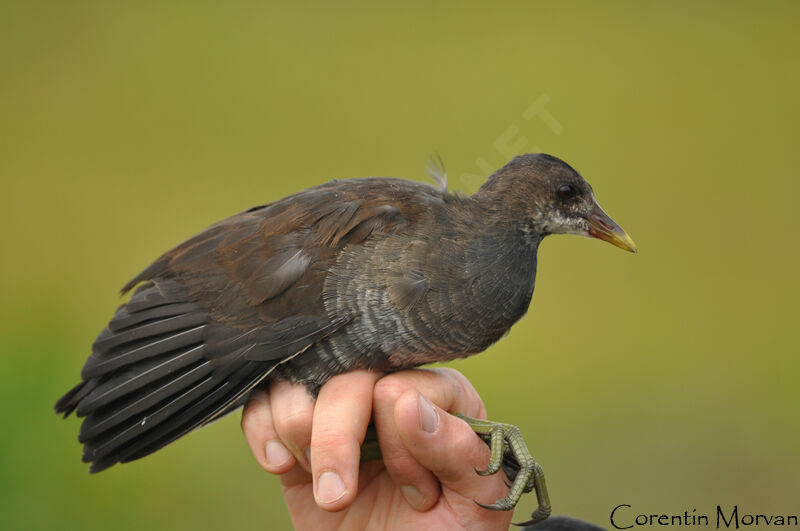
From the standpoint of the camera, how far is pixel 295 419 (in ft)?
6.10

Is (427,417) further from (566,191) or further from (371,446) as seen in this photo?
(566,191)

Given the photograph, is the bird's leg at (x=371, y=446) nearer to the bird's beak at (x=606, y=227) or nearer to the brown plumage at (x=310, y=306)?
the brown plumage at (x=310, y=306)

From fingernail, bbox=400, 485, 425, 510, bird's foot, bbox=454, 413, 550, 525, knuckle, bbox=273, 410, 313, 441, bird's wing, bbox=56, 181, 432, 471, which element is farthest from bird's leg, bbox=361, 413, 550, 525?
bird's wing, bbox=56, 181, 432, 471

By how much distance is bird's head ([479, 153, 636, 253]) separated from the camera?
6.98 ft

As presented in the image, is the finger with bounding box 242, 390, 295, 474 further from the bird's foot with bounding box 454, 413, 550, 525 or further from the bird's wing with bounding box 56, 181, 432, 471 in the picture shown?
the bird's foot with bounding box 454, 413, 550, 525

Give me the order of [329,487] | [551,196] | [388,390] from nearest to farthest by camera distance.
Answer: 1. [329,487]
2. [388,390]
3. [551,196]

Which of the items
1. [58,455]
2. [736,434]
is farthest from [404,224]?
[736,434]

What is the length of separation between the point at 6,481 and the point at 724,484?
3722mm

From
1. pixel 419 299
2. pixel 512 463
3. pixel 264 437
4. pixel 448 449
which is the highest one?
pixel 419 299

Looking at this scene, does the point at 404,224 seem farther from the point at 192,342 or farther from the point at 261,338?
the point at 192,342

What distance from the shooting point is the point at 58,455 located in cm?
393

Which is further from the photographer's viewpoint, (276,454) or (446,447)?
(276,454)

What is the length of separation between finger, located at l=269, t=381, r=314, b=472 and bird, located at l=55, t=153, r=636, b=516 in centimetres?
6

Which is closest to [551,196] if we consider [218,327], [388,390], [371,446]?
[388,390]
